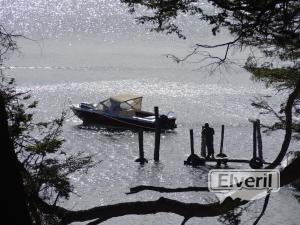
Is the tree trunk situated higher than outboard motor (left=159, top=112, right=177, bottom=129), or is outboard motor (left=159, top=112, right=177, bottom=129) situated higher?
the tree trunk

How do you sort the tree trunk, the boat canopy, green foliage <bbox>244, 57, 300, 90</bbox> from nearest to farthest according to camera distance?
the tree trunk, green foliage <bbox>244, 57, 300, 90</bbox>, the boat canopy

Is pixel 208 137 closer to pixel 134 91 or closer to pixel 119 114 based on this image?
pixel 119 114

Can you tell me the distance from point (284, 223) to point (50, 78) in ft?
135

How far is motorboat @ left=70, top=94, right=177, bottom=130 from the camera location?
122 ft

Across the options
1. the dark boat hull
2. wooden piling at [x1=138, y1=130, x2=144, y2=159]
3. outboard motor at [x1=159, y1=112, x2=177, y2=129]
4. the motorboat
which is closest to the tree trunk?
wooden piling at [x1=138, y1=130, x2=144, y2=159]

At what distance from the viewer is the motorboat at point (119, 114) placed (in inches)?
1459

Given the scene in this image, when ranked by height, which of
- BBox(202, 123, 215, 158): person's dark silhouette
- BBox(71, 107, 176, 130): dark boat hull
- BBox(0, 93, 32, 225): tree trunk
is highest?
BBox(0, 93, 32, 225): tree trunk

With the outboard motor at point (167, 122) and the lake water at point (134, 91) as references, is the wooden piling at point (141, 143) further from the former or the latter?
the outboard motor at point (167, 122)

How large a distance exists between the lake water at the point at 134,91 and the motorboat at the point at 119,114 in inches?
34.8

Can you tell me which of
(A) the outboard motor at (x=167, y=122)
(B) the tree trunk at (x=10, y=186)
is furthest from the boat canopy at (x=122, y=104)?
(B) the tree trunk at (x=10, y=186)

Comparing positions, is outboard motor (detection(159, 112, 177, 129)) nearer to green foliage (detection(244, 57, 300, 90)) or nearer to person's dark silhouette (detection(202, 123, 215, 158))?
person's dark silhouette (detection(202, 123, 215, 158))

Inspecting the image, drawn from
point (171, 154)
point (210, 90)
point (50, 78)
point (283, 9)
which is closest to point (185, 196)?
point (171, 154)

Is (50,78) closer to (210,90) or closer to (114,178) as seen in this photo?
(210,90)

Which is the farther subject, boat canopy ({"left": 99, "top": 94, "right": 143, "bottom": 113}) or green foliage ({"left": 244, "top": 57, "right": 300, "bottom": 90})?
boat canopy ({"left": 99, "top": 94, "right": 143, "bottom": 113})
